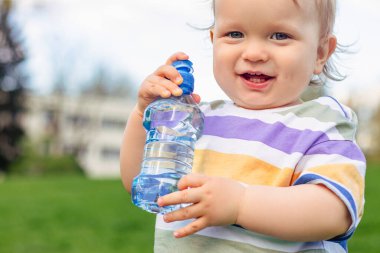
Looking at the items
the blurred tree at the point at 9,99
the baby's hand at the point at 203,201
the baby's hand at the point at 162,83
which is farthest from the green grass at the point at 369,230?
the blurred tree at the point at 9,99

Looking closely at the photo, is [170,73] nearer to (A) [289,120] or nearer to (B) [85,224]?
(A) [289,120]

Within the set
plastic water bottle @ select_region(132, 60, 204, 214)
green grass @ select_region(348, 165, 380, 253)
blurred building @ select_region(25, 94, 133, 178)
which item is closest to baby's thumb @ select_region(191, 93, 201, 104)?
plastic water bottle @ select_region(132, 60, 204, 214)

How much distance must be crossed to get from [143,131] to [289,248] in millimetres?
581

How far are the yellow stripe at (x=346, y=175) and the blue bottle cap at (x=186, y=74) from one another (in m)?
0.40

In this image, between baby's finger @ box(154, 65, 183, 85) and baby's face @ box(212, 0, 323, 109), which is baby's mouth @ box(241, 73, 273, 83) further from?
baby's finger @ box(154, 65, 183, 85)

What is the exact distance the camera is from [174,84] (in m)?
1.83

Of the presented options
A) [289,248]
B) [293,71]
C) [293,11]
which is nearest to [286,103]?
[293,71]

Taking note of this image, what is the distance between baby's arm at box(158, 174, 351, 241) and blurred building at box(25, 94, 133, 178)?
1695 inches

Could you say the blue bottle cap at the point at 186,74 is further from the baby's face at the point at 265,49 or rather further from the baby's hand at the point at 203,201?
the baby's hand at the point at 203,201

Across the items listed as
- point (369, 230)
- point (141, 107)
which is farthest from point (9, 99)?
point (141, 107)

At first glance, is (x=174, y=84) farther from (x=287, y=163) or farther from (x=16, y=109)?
(x=16, y=109)

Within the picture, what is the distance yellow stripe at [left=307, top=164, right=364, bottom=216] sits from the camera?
1715mm

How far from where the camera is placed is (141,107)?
201 cm

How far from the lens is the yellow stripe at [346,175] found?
171 centimetres
